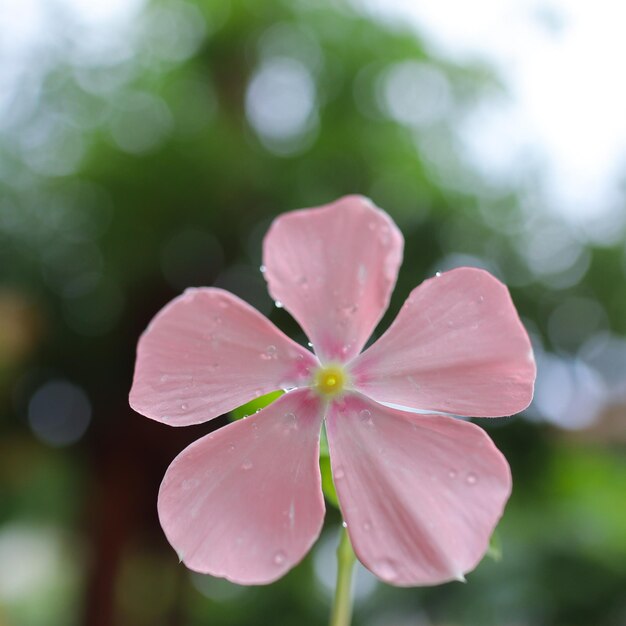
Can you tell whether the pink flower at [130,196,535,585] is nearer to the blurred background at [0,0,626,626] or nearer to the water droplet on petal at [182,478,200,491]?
the water droplet on petal at [182,478,200,491]

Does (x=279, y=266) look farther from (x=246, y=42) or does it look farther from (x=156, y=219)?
(x=246, y=42)

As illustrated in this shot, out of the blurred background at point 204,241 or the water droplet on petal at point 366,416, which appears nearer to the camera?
the water droplet on petal at point 366,416

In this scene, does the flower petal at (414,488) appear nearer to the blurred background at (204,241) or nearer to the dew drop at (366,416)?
the dew drop at (366,416)

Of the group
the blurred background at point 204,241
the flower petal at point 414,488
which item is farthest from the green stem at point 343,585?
the blurred background at point 204,241

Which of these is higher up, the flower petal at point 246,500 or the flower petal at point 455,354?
Result: the flower petal at point 455,354

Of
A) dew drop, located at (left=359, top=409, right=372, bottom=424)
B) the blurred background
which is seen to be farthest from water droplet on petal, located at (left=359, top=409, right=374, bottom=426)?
the blurred background

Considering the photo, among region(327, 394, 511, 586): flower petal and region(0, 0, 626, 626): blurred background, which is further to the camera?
region(0, 0, 626, 626): blurred background
